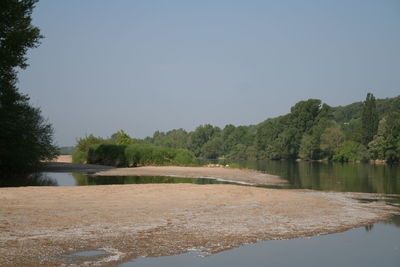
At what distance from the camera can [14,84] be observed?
28.7 meters

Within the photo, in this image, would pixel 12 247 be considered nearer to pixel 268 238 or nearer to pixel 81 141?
pixel 268 238

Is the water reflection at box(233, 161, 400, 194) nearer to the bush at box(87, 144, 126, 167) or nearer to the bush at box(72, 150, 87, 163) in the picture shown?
the bush at box(87, 144, 126, 167)

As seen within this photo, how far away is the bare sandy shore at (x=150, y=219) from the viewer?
8953 mm

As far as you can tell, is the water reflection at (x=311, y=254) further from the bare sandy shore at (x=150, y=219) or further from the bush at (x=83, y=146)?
the bush at (x=83, y=146)

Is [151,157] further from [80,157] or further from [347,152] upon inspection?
[347,152]

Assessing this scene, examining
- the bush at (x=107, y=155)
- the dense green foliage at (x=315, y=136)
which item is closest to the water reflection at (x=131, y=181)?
the bush at (x=107, y=155)

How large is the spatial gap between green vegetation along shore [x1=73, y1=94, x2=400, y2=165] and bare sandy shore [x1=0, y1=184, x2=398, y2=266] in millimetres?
29622

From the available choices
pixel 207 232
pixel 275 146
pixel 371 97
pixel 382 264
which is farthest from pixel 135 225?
pixel 275 146

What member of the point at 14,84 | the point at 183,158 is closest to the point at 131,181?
the point at 14,84

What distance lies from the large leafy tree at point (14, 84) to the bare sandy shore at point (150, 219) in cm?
1051

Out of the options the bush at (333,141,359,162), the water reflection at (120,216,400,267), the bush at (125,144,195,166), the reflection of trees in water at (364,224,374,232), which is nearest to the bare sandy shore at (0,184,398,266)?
the reflection of trees in water at (364,224,374,232)

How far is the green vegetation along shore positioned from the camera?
51344 mm

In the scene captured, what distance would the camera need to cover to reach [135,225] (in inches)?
443

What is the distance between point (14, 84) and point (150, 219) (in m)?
20.3
